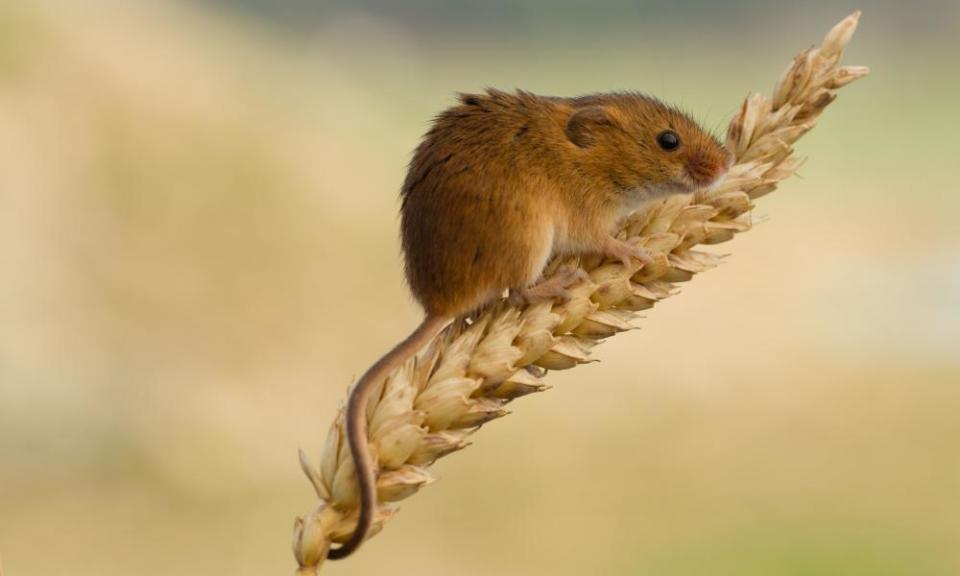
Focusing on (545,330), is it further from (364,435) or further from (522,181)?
(522,181)

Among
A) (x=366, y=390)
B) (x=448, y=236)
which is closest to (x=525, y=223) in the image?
(x=448, y=236)

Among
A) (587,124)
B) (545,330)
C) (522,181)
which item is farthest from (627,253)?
(587,124)

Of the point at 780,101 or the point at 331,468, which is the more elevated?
the point at 780,101

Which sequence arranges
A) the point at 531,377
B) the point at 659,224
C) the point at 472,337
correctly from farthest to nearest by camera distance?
the point at 659,224, the point at 472,337, the point at 531,377

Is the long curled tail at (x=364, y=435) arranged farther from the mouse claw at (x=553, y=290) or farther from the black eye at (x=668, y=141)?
the black eye at (x=668, y=141)

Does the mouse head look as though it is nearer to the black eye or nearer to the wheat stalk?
the black eye

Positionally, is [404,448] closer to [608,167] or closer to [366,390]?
[366,390]
